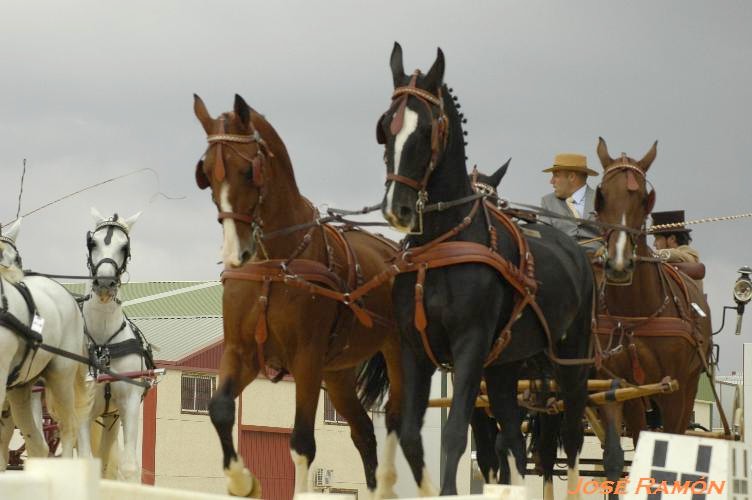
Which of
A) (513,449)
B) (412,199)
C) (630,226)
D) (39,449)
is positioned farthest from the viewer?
(39,449)

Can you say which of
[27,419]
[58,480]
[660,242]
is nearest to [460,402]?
[58,480]

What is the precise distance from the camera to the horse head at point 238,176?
952 centimetres

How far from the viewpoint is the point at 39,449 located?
13.6 metres

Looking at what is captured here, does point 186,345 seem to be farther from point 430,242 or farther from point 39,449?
point 430,242

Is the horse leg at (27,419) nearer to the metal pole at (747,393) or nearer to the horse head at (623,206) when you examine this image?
the horse head at (623,206)

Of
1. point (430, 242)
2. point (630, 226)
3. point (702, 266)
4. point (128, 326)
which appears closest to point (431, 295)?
point (430, 242)

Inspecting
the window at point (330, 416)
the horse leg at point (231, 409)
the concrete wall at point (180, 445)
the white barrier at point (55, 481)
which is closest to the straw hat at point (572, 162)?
the horse leg at point (231, 409)

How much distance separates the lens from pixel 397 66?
9.52 meters

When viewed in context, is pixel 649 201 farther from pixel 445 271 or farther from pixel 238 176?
pixel 238 176

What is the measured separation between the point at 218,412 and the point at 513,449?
235cm

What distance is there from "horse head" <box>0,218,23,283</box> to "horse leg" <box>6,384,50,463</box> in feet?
3.99

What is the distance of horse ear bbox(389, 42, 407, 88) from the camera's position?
9417 mm

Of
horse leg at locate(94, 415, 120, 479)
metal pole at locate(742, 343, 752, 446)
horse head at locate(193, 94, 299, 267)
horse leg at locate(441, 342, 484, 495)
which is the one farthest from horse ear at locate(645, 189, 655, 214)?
horse leg at locate(94, 415, 120, 479)

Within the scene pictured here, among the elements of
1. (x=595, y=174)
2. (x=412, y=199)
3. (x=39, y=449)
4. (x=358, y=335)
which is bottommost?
(x=39, y=449)
